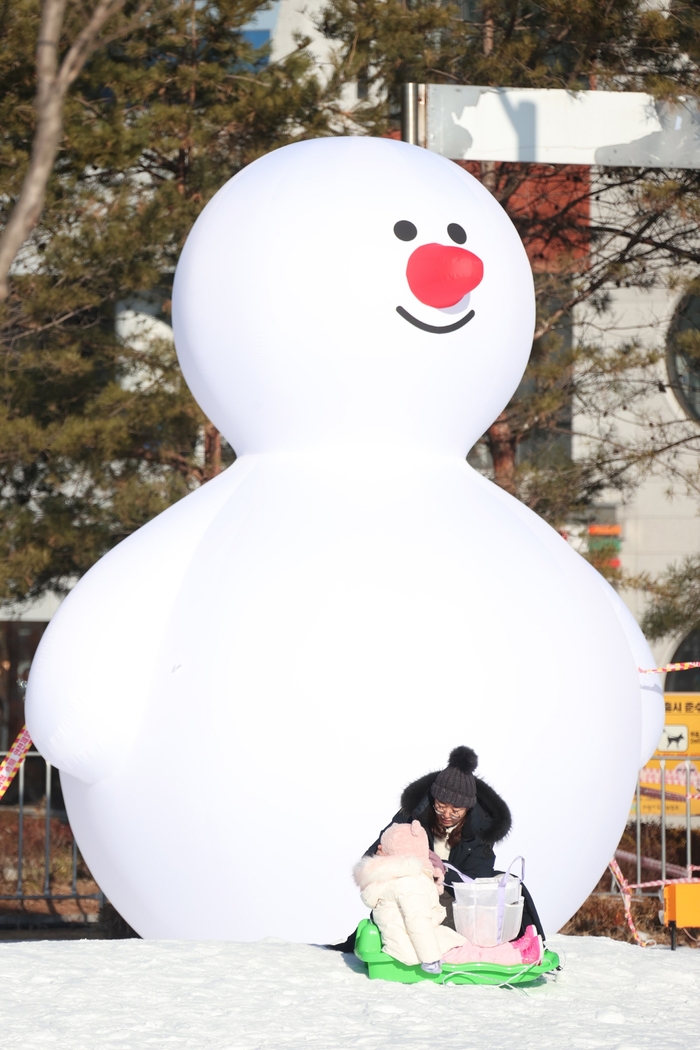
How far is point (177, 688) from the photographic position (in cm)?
487

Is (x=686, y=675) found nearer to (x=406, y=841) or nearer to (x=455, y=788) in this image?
(x=455, y=788)

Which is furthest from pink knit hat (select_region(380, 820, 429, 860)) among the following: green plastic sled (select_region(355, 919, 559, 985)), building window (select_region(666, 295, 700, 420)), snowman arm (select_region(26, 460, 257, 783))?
building window (select_region(666, 295, 700, 420))

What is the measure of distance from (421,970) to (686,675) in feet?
47.5

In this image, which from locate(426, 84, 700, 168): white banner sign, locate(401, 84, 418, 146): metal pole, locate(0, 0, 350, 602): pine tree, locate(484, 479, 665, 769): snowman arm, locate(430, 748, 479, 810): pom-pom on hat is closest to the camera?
locate(430, 748, 479, 810): pom-pom on hat

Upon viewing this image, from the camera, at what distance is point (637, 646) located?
18.8 ft

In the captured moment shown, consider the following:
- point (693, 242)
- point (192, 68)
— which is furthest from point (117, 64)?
point (693, 242)

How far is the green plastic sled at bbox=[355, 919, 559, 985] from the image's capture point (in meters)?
4.17

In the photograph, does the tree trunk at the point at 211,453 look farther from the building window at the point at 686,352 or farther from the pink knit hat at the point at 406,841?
the pink knit hat at the point at 406,841

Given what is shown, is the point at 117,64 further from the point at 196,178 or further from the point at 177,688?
the point at 177,688

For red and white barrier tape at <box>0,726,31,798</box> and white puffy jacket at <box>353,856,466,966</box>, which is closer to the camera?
white puffy jacket at <box>353,856,466,966</box>

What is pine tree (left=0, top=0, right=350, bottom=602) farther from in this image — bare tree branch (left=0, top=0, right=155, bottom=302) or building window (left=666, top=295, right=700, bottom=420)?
bare tree branch (left=0, top=0, right=155, bottom=302)

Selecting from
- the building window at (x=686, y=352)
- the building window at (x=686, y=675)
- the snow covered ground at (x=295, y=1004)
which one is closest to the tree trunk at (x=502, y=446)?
the building window at (x=686, y=352)

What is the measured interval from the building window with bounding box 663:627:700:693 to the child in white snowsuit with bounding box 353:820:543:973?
1318 cm

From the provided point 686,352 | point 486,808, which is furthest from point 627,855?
point 486,808
